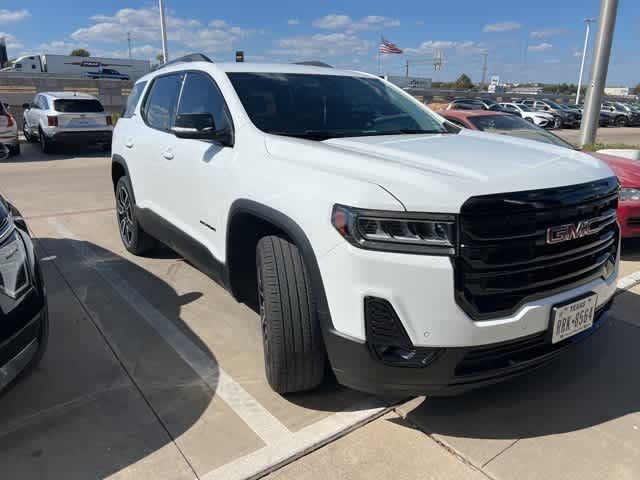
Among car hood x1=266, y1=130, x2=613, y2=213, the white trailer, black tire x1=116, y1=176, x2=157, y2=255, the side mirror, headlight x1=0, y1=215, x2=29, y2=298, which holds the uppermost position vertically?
the white trailer

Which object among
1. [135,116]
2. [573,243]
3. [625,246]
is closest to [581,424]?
[573,243]

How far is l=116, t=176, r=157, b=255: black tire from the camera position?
498 cm

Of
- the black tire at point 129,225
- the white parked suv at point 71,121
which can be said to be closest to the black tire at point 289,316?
the black tire at point 129,225

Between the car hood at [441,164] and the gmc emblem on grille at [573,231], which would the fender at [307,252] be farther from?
the gmc emblem on grille at [573,231]

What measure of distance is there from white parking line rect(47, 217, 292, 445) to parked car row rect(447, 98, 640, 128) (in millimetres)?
19952

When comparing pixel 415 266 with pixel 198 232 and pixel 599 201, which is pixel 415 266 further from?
pixel 198 232

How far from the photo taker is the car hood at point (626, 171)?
5.25 meters

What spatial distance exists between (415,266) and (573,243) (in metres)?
0.85

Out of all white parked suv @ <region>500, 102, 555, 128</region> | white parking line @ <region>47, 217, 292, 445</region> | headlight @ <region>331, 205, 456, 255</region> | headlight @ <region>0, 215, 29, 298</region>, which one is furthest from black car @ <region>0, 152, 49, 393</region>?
white parked suv @ <region>500, 102, 555, 128</region>

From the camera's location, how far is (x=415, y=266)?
212 cm

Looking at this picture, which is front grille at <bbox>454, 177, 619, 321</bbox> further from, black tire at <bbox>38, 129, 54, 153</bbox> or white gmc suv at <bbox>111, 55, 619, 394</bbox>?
black tire at <bbox>38, 129, 54, 153</bbox>

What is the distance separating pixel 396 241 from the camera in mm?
2150

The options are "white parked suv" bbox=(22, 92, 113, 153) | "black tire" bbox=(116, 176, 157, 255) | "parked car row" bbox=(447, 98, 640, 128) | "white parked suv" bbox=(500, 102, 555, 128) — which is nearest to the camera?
"black tire" bbox=(116, 176, 157, 255)

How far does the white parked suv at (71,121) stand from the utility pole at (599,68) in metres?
12.0
